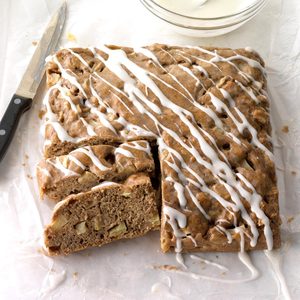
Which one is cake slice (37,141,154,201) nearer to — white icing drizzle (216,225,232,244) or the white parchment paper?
the white parchment paper

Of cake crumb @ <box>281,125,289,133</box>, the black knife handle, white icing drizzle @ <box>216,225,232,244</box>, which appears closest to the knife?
the black knife handle

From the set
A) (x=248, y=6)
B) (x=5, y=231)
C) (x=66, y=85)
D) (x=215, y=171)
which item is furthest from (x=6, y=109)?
(x=248, y=6)

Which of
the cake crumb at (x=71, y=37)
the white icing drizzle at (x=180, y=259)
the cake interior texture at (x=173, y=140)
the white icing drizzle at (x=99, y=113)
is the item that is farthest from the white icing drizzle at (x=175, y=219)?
the cake crumb at (x=71, y=37)

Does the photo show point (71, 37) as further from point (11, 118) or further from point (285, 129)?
point (285, 129)

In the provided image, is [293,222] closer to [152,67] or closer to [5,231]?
[152,67]

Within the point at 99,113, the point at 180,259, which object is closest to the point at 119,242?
the point at 180,259

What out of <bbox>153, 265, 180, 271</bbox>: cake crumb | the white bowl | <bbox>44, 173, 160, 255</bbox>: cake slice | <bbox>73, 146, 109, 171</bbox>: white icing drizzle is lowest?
<bbox>153, 265, 180, 271</bbox>: cake crumb
